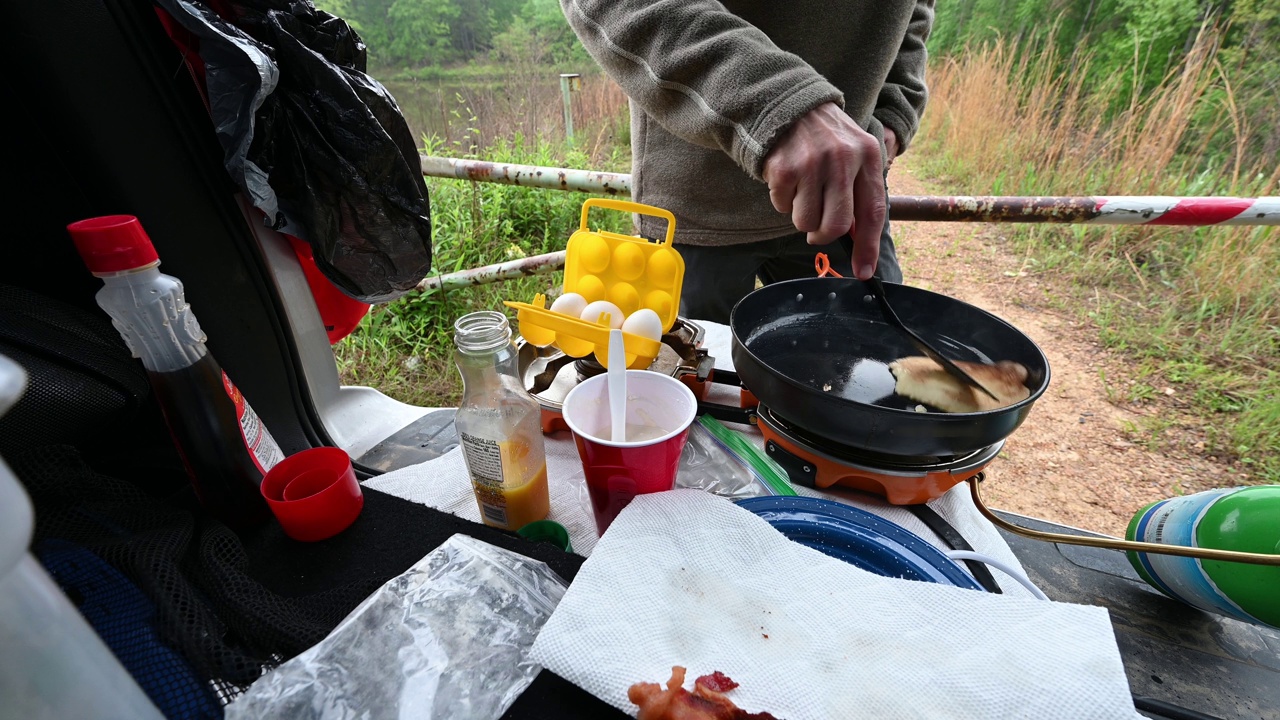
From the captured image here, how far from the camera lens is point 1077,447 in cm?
260

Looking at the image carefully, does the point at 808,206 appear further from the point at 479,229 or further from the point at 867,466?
the point at 479,229

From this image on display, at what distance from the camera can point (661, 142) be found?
63.8 inches

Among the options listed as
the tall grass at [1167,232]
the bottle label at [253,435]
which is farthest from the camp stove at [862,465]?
the tall grass at [1167,232]

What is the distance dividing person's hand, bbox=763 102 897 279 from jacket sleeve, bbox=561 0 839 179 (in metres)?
0.03

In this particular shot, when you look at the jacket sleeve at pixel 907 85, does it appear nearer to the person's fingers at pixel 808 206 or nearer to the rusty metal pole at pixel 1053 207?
the rusty metal pole at pixel 1053 207

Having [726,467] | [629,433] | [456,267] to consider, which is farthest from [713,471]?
[456,267]

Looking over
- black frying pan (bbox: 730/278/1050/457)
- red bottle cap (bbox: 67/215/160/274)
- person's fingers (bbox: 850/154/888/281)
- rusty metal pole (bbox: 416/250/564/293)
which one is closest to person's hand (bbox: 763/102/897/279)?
person's fingers (bbox: 850/154/888/281)

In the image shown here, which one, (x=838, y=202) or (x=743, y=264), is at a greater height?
(x=838, y=202)

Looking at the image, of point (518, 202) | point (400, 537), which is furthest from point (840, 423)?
point (518, 202)

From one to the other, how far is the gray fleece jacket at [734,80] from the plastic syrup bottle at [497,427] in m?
0.62

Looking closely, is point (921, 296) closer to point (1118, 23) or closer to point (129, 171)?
point (129, 171)

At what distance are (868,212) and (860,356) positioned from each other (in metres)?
0.28

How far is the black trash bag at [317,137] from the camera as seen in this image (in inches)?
34.0

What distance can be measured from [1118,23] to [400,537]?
376 inches
